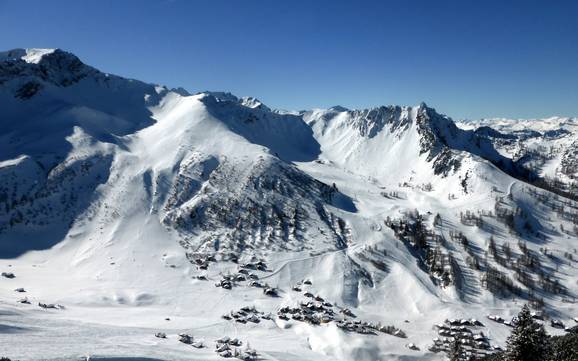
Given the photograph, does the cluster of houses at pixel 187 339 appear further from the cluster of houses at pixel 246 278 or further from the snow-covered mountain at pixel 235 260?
the cluster of houses at pixel 246 278

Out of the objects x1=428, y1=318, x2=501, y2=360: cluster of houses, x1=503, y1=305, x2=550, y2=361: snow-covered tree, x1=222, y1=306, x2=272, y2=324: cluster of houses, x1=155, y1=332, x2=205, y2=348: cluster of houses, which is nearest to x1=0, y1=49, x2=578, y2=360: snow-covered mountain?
x1=222, y1=306, x2=272, y2=324: cluster of houses

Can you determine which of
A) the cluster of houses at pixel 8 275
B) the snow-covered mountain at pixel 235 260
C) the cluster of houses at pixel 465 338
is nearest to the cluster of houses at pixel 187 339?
the snow-covered mountain at pixel 235 260

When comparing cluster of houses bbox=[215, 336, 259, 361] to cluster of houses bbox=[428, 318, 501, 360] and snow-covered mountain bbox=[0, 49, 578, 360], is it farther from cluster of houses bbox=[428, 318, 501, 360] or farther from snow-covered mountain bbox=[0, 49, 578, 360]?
cluster of houses bbox=[428, 318, 501, 360]

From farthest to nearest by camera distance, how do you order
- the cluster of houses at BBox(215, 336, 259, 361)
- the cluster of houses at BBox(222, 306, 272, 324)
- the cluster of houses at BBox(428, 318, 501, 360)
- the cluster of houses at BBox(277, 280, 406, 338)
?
the cluster of houses at BBox(222, 306, 272, 324) → the cluster of houses at BBox(277, 280, 406, 338) → the cluster of houses at BBox(428, 318, 501, 360) → the cluster of houses at BBox(215, 336, 259, 361)

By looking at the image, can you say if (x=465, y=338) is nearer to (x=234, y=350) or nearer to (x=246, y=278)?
(x=234, y=350)

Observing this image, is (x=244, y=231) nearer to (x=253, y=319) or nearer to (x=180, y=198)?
(x=180, y=198)

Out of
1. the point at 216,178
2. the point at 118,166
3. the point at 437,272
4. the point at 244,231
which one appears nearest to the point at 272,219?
the point at 244,231
